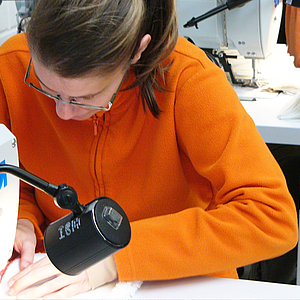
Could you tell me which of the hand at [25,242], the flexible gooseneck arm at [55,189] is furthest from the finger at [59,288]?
the flexible gooseneck arm at [55,189]

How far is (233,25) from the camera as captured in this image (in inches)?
59.6

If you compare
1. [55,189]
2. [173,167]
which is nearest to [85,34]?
[55,189]

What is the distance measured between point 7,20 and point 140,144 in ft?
2.78

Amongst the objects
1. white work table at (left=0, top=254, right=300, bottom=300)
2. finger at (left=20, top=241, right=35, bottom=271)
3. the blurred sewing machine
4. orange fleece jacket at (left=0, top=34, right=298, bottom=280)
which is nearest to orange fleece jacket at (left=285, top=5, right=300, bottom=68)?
the blurred sewing machine

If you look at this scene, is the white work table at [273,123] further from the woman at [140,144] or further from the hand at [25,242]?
the hand at [25,242]

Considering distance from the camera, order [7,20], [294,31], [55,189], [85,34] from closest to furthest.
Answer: [55,189] → [85,34] → [7,20] → [294,31]

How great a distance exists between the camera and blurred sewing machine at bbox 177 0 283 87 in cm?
145

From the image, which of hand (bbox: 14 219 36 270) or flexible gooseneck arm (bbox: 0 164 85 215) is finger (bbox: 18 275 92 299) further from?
flexible gooseneck arm (bbox: 0 164 85 215)

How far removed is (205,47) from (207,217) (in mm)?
1043

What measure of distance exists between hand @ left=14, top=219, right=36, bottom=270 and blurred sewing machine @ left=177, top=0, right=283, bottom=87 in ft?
3.17

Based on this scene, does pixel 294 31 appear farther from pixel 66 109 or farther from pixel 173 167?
pixel 66 109

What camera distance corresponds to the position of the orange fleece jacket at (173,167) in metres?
0.75

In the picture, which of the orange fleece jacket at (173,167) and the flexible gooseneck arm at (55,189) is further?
the orange fleece jacket at (173,167)

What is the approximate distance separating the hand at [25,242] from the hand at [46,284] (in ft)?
0.22
